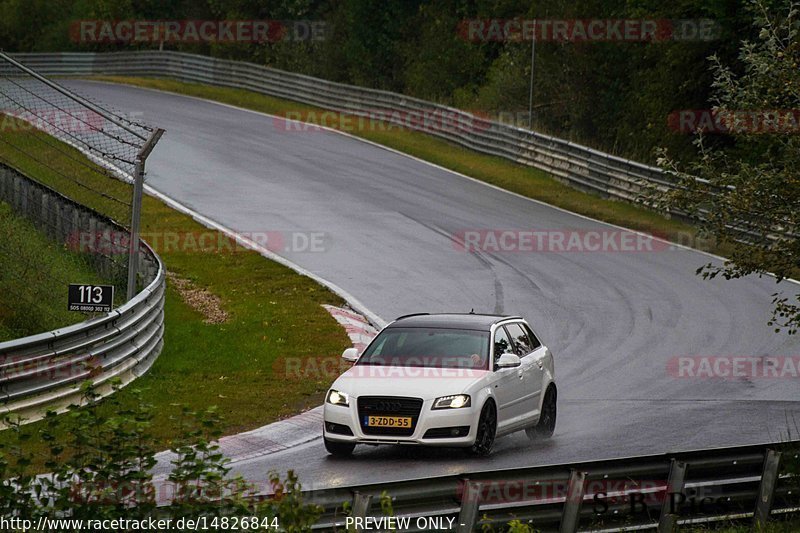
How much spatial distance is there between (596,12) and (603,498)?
109ft

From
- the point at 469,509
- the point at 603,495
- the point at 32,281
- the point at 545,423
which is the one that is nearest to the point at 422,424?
the point at 545,423

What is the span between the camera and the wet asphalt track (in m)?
14.7

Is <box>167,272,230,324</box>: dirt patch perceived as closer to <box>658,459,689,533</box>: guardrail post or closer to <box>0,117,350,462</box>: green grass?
<box>0,117,350,462</box>: green grass

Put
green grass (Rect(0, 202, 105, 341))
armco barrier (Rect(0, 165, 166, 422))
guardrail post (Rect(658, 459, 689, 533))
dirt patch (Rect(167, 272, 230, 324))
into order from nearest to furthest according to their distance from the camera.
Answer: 1. guardrail post (Rect(658, 459, 689, 533))
2. armco barrier (Rect(0, 165, 166, 422))
3. green grass (Rect(0, 202, 105, 341))
4. dirt patch (Rect(167, 272, 230, 324))

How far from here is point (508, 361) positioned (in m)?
14.0

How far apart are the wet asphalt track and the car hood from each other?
783 mm

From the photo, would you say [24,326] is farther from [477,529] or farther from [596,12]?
[596,12]

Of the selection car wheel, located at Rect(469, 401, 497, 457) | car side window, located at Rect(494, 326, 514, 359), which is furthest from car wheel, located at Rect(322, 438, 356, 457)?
car side window, located at Rect(494, 326, 514, 359)

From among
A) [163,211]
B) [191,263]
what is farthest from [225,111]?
[191,263]

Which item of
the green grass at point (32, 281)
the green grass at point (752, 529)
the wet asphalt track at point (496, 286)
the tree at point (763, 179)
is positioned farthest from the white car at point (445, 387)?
the green grass at point (32, 281)

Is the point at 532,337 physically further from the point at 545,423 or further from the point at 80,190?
the point at 80,190

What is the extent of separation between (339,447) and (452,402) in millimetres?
1343

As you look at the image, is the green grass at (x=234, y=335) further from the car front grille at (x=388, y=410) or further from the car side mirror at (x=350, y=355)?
the car front grille at (x=388, y=410)

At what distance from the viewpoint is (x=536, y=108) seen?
44.6 meters
